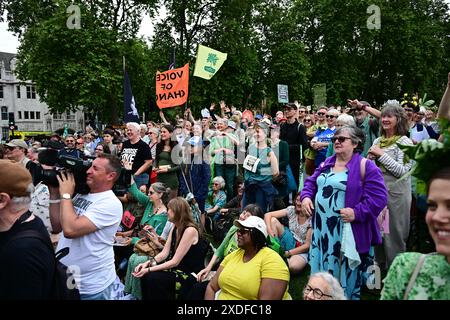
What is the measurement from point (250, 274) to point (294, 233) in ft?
7.55

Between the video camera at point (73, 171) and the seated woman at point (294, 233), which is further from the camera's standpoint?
the seated woman at point (294, 233)

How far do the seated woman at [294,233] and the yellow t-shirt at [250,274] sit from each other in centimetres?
174

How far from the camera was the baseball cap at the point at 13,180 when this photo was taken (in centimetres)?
238

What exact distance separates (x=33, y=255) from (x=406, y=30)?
107ft

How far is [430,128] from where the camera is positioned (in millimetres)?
6406

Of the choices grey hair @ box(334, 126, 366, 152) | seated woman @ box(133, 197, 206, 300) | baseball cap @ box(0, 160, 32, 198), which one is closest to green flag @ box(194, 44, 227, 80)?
seated woman @ box(133, 197, 206, 300)

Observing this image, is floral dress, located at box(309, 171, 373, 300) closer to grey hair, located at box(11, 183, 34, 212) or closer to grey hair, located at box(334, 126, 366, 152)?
grey hair, located at box(334, 126, 366, 152)

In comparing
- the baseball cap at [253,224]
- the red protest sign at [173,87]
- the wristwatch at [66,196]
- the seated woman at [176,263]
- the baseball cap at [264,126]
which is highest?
the red protest sign at [173,87]

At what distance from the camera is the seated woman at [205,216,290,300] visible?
140 inches

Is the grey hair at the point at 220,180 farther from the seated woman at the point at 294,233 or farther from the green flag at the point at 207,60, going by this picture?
the green flag at the point at 207,60

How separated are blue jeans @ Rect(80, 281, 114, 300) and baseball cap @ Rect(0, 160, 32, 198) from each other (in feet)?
3.45

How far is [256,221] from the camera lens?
3895 millimetres

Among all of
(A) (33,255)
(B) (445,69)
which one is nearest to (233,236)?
(A) (33,255)

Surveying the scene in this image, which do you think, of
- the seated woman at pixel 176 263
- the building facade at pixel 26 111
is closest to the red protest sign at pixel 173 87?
the seated woman at pixel 176 263
